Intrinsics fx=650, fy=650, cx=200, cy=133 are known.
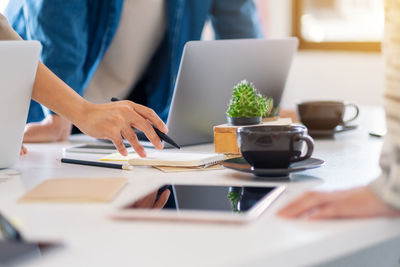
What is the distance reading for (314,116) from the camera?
1.63 metres

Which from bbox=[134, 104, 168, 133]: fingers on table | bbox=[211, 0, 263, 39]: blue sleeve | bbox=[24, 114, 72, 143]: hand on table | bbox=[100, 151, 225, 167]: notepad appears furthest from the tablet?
bbox=[211, 0, 263, 39]: blue sleeve

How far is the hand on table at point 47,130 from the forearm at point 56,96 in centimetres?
35

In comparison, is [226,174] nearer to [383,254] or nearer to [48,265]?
[383,254]

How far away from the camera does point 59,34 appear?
1812mm

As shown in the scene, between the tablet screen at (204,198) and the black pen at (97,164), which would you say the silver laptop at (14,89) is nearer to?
the black pen at (97,164)

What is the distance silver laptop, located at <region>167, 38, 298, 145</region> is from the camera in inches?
54.2

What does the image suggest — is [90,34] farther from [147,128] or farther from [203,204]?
[203,204]

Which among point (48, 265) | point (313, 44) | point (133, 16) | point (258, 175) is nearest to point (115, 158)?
point (258, 175)

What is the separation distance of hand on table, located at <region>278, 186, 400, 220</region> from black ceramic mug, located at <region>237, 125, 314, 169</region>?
0.21m

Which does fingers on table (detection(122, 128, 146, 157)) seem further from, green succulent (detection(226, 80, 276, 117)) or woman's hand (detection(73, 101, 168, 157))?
green succulent (detection(226, 80, 276, 117))

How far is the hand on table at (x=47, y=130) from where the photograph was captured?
163 centimetres

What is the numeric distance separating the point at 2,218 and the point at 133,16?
4.09 feet

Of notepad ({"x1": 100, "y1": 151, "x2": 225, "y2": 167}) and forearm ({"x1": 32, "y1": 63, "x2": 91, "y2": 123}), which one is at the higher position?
forearm ({"x1": 32, "y1": 63, "x2": 91, "y2": 123})

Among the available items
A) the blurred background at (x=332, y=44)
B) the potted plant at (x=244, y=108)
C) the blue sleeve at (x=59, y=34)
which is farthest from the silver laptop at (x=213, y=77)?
the blurred background at (x=332, y=44)
